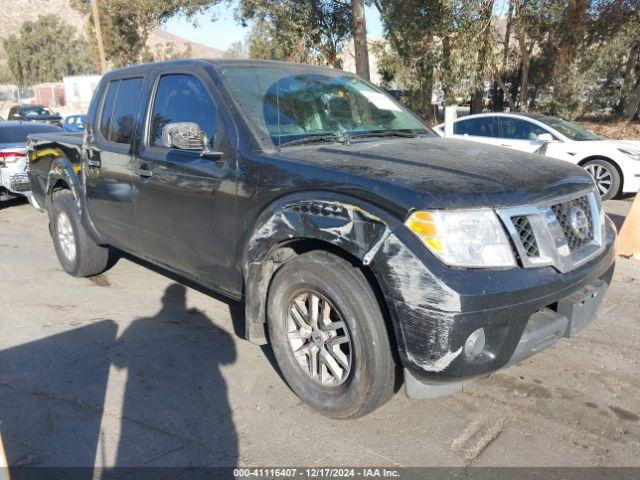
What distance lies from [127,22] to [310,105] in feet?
102

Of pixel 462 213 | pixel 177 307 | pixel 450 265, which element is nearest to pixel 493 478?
pixel 450 265

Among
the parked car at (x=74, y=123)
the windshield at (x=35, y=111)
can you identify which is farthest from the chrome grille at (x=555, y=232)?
the windshield at (x=35, y=111)

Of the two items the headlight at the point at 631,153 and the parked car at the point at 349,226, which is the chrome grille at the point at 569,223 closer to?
the parked car at the point at 349,226

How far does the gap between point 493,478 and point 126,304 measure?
355 cm

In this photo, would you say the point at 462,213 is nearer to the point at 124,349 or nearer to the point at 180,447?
the point at 180,447

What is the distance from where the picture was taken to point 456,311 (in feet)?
8.00

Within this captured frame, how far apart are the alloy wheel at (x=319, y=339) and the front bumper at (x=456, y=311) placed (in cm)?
40

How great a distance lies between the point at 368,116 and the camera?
4062mm

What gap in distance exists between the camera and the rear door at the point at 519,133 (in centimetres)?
1016

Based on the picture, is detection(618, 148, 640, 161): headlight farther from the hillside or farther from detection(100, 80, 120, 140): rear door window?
the hillside

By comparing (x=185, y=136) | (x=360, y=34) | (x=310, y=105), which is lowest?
(x=185, y=136)

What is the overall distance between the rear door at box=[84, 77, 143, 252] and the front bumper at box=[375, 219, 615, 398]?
2623 mm

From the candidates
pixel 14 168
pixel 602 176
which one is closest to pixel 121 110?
pixel 14 168

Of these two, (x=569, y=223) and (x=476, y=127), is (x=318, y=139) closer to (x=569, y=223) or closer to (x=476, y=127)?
(x=569, y=223)
